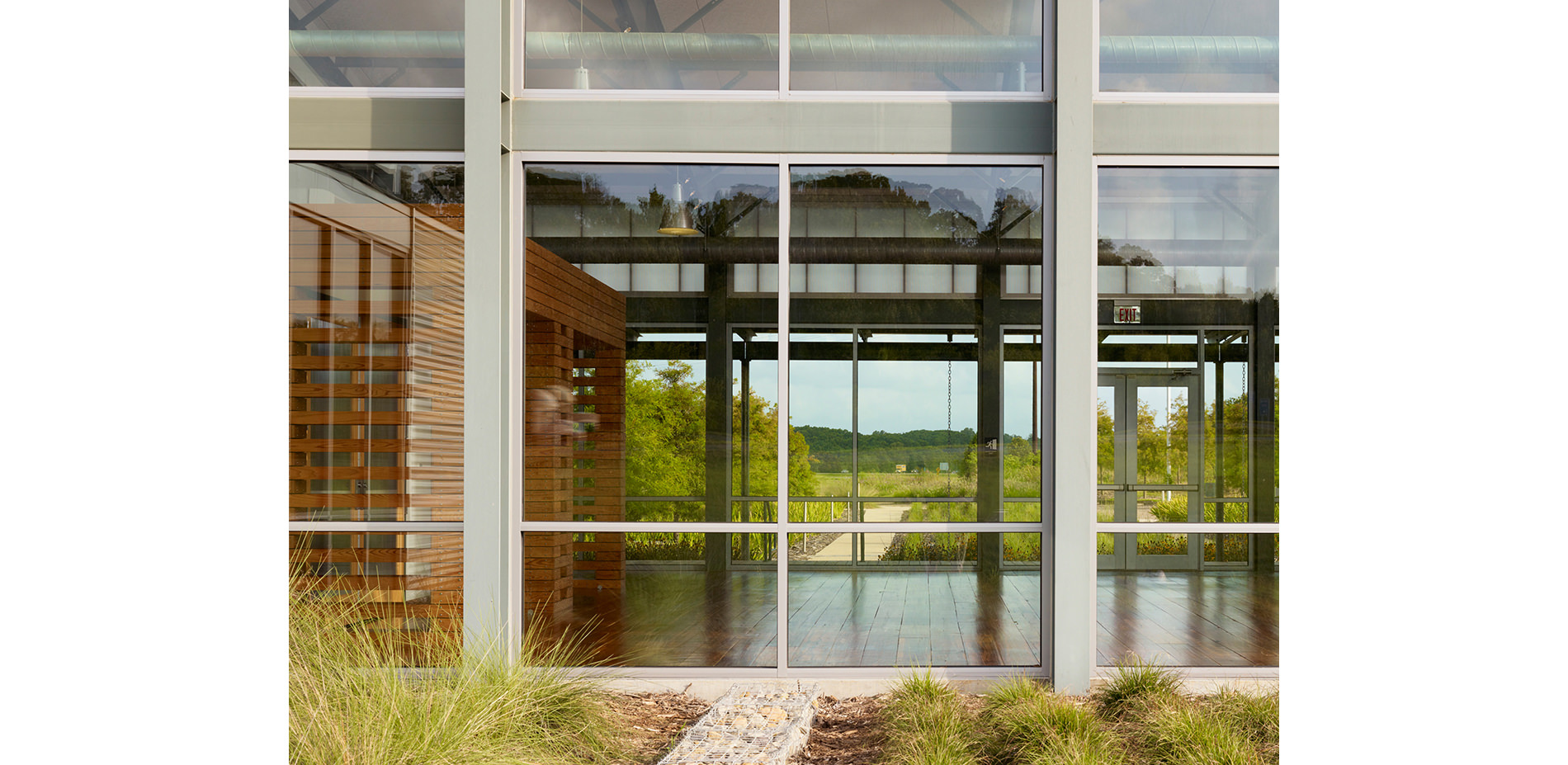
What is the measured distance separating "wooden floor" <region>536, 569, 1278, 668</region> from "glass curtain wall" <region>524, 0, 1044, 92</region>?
298 centimetres

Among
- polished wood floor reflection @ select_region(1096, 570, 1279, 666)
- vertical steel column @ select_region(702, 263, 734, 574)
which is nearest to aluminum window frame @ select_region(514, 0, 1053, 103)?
vertical steel column @ select_region(702, 263, 734, 574)

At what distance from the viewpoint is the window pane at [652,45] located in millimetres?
5293

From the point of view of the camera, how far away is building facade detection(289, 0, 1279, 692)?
5172mm

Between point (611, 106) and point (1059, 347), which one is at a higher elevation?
point (611, 106)

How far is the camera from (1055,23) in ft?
16.5

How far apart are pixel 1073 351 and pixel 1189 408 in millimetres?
871

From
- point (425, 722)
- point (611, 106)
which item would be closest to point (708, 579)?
point (425, 722)

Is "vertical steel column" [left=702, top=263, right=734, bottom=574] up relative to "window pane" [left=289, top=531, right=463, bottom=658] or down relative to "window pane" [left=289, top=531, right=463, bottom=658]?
up

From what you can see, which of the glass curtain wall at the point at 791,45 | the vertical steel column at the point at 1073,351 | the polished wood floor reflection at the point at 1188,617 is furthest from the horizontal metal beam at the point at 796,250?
the polished wood floor reflection at the point at 1188,617

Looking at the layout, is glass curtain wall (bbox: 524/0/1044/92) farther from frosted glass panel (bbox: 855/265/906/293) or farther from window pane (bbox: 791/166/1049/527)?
frosted glass panel (bbox: 855/265/906/293)
